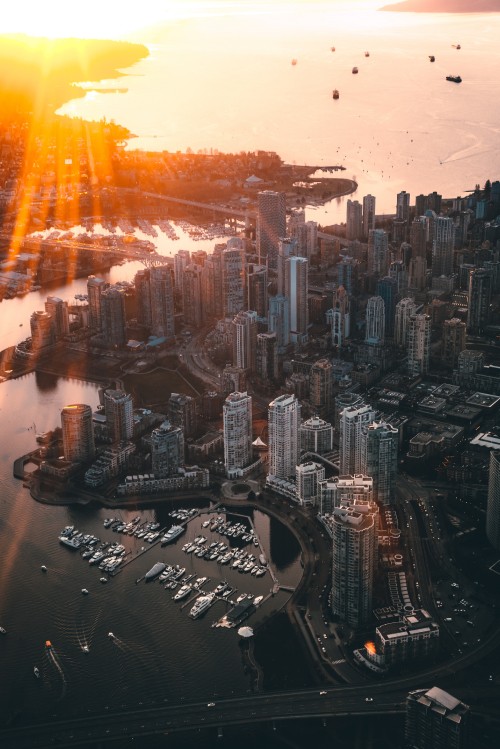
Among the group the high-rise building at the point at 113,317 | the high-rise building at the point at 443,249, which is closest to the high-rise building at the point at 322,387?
the high-rise building at the point at 113,317

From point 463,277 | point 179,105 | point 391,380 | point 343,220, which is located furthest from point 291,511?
point 179,105

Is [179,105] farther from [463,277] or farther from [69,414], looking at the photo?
[69,414]

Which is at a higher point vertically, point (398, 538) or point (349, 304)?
point (349, 304)

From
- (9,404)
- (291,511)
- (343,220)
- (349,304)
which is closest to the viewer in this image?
(291,511)

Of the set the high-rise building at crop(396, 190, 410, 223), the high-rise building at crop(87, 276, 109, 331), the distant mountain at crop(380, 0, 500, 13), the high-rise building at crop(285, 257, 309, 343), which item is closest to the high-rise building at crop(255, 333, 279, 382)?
the high-rise building at crop(285, 257, 309, 343)

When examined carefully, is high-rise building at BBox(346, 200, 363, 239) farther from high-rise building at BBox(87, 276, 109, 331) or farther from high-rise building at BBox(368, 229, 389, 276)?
high-rise building at BBox(87, 276, 109, 331)

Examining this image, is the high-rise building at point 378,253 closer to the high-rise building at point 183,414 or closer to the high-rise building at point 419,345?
the high-rise building at point 419,345
